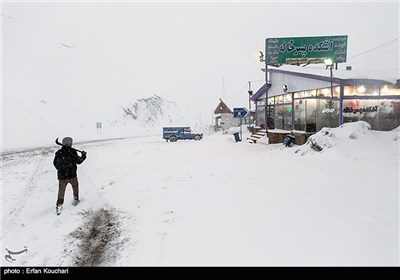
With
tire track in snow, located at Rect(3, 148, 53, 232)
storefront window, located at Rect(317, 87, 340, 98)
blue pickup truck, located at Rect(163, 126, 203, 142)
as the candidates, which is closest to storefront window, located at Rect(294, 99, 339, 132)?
storefront window, located at Rect(317, 87, 340, 98)

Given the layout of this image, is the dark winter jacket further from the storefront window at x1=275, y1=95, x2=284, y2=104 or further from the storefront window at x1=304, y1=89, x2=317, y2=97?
the storefront window at x1=275, y1=95, x2=284, y2=104

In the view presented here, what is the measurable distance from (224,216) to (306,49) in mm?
21856

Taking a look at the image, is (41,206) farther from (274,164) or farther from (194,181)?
(274,164)

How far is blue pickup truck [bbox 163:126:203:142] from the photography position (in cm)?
2921

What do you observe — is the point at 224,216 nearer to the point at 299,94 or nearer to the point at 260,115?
the point at 299,94

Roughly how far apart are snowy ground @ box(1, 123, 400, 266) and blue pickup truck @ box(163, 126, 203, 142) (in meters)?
17.7

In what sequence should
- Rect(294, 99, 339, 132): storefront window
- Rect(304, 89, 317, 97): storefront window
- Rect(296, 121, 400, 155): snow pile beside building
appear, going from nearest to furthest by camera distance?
1. Rect(296, 121, 400, 155): snow pile beside building
2. Rect(294, 99, 339, 132): storefront window
3. Rect(304, 89, 317, 97): storefront window

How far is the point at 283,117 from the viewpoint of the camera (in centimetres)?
2312

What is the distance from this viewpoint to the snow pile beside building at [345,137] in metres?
11.9

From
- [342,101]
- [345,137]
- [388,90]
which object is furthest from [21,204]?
[388,90]

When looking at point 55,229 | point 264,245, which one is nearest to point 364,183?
point 264,245

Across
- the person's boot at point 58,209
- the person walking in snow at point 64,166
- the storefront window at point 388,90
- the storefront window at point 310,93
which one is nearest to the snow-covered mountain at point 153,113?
the storefront window at point 310,93

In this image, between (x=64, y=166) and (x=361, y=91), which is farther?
(x=361, y=91)

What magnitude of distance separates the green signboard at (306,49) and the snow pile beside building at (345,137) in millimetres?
12132
